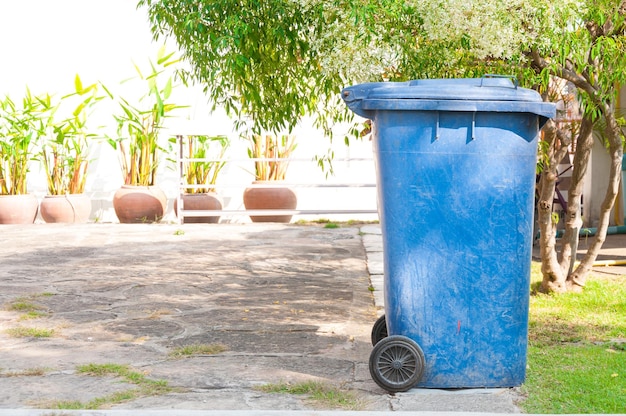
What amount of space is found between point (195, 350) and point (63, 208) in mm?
7824

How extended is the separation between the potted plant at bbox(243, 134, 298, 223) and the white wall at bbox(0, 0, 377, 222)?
485mm

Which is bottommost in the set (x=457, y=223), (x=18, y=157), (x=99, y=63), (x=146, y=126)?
(x=457, y=223)

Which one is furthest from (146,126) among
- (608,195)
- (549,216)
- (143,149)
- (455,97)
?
(455,97)

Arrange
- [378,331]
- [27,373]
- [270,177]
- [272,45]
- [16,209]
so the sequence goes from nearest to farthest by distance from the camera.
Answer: [27,373], [378,331], [272,45], [16,209], [270,177]

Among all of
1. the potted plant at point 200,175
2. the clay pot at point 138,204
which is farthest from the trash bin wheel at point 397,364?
the clay pot at point 138,204

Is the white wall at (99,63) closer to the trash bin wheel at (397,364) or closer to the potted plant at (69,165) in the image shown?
the potted plant at (69,165)

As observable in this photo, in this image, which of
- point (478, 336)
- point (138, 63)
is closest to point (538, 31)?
point (478, 336)

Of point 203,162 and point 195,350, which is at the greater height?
point 203,162

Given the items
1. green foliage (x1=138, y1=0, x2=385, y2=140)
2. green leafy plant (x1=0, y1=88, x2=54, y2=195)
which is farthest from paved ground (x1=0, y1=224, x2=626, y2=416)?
green leafy plant (x1=0, y1=88, x2=54, y2=195)

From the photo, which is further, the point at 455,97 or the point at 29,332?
the point at 29,332

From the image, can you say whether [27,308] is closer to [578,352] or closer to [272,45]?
[272,45]

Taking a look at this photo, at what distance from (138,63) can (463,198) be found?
9515mm

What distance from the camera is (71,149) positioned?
12320 millimetres

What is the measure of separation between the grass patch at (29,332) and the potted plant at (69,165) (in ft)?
22.6
